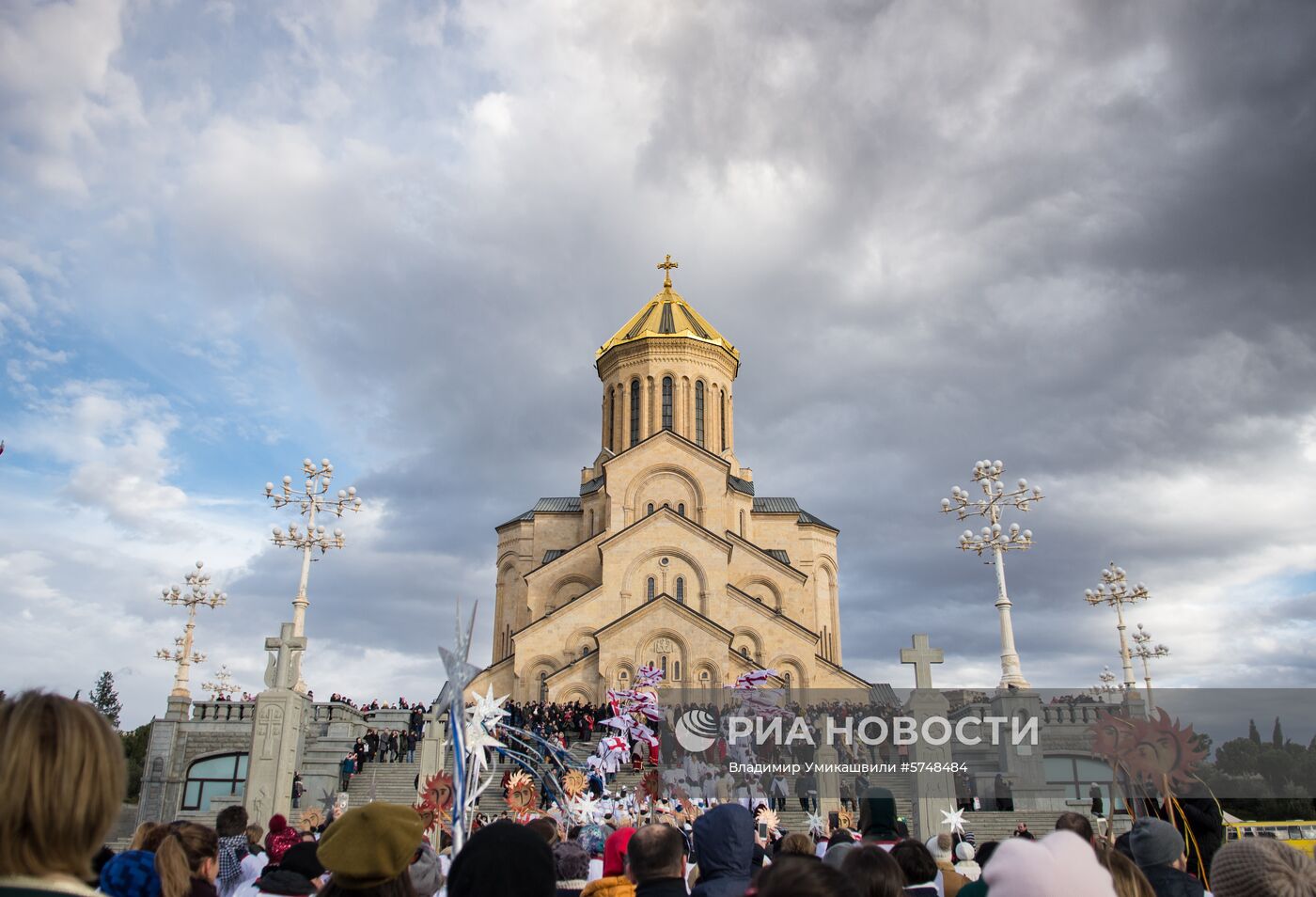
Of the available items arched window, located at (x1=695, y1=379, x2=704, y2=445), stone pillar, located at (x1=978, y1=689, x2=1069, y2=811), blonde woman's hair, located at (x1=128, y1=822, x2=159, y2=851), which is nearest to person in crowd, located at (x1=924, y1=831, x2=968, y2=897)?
blonde woman's hair, located at (x1=128, y1=822, x2=159, y2=851)

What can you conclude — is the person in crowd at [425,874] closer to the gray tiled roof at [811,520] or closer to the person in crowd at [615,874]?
the person in crowd at [615,874]

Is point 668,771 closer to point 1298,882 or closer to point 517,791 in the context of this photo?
point 517,791

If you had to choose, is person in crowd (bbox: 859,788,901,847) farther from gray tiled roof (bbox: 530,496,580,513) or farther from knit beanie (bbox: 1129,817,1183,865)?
gray tiled roof (bbox: 530,496,580,513)

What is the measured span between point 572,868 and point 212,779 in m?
22.3

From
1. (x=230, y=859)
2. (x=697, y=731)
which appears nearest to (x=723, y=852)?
(x=230, y=859)

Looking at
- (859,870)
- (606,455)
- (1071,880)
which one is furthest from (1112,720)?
(606,455)

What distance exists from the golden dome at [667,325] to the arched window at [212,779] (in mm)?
21798

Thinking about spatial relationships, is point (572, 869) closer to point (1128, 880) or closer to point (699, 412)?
point (1128, 880)

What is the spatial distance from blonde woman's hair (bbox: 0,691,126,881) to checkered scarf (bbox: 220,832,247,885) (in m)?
4.41

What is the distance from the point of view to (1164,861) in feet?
13.6

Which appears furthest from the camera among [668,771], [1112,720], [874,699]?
[874,699]

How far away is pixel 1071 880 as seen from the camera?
250cm

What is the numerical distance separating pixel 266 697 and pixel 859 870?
42.8 feet

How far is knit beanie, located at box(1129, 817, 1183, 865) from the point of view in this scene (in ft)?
13.6
